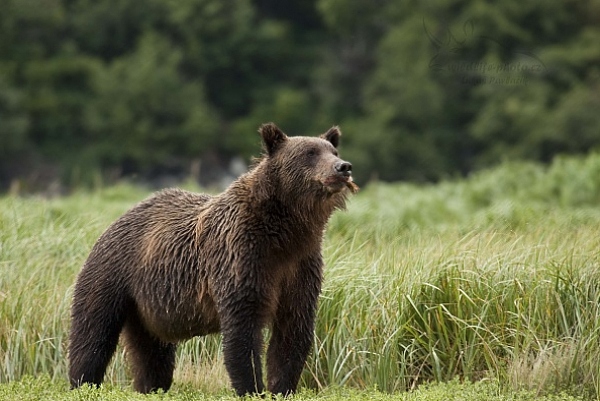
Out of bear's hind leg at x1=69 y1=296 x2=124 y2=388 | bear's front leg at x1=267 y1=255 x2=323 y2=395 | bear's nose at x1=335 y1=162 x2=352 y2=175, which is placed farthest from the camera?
bear's hind leg at x1=69 y1=296 x2=124 y2=388

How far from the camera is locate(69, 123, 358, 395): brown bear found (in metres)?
8.01

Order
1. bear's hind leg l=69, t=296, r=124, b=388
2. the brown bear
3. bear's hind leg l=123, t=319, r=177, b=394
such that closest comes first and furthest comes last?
the brown bear → bear's hind leg l=69, t=296, r=124, b=388 → bear's hind leg l=123, t=319, r=177, b=394

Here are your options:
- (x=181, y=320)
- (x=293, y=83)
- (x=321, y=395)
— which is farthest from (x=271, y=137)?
(x=293, y=83)

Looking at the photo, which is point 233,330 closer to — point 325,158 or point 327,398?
point 327,398

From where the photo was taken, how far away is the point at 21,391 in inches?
336

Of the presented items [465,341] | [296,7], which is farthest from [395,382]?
[296,7]

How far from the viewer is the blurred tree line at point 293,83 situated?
4819cm

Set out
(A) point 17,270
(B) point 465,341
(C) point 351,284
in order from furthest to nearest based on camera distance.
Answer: (A) point 17,270, (C) point 351,284, (B) point 465,341

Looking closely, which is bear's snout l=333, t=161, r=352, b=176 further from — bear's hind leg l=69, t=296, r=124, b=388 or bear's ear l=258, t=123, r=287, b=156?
bear's hind leg l=69, t=296, r=124, b=388

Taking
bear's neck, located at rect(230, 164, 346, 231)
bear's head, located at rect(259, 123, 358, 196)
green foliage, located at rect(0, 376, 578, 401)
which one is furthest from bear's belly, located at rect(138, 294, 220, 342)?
bear's head, located at rect(259, 123, 358, 196)

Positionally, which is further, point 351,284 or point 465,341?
point 351,284

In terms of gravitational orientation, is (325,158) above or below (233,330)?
above

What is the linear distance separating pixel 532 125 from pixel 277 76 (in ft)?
55.0

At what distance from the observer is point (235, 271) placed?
26.3ft
